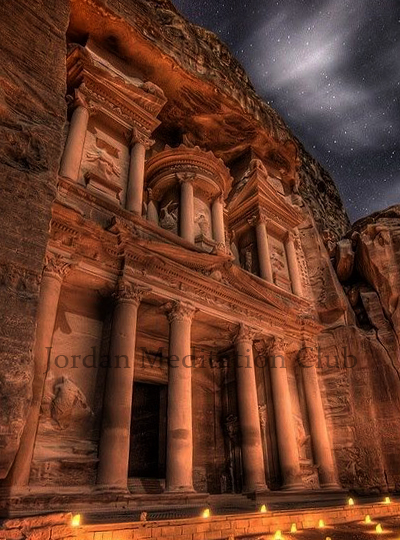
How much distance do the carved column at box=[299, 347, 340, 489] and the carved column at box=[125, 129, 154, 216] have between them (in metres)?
8.04

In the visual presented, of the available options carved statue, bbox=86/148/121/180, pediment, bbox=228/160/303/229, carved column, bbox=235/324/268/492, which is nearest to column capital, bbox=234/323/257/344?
carved column, bbox=235/324/268/492

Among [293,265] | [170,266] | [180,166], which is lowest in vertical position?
[170,266]

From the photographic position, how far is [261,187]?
17266 millimetres

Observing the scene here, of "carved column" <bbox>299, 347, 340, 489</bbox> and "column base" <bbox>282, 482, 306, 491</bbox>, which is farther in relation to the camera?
"carved column" <bbox>299, 347, 340, 489</bbox>

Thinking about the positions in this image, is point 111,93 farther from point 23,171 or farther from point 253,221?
point 23,171

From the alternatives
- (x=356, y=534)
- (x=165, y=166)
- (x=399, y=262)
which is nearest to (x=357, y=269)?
(x=399, y=262)

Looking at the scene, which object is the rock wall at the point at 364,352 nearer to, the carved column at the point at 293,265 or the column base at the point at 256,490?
the carved column at the point at 293,265

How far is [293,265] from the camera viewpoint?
16.3m

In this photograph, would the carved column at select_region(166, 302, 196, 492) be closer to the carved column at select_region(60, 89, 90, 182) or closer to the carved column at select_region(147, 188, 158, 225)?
the carved column at select_region(60, 89, 90, 182)

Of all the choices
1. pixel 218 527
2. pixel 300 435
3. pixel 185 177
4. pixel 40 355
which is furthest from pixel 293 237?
pixel 218 527

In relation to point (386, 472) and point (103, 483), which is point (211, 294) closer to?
point (103, 483)

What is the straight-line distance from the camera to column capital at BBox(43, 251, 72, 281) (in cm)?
808

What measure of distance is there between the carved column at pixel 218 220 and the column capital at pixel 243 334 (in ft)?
12.2

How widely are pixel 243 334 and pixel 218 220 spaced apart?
5487 millimetres
